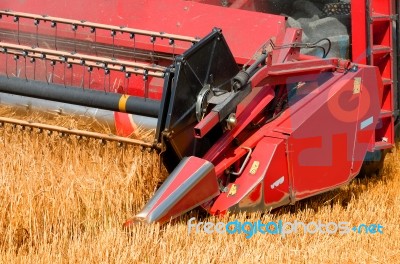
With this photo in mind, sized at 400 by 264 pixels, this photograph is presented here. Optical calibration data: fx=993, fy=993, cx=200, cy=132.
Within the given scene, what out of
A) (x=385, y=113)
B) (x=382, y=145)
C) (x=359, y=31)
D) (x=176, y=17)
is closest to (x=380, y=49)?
(x=359, y=31)

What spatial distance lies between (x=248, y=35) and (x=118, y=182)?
1.16m

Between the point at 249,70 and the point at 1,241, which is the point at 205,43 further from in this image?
the point at 1,241

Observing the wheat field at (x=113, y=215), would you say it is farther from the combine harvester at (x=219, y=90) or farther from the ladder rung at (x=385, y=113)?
the ladder rung at (x=385, y=113)

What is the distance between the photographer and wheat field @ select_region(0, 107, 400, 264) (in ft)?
13.3

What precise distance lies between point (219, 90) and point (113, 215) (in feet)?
2.49

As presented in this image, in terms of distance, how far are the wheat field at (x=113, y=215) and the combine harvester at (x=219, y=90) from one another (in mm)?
121

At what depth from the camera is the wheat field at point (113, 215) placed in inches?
159

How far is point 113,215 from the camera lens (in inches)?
179

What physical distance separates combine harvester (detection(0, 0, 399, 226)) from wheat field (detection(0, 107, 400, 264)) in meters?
0.12

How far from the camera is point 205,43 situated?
457 centimetres

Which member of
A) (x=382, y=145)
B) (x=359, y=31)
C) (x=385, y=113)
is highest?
(x=359, y=31)

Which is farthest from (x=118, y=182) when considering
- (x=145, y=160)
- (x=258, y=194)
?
(x=258, y=194)

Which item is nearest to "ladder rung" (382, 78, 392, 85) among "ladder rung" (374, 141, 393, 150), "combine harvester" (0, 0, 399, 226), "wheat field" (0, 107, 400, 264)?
"combine harvester" (0, 0, 399, 226)

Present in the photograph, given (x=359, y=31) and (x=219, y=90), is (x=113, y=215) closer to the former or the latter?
(x=219, y=90)
